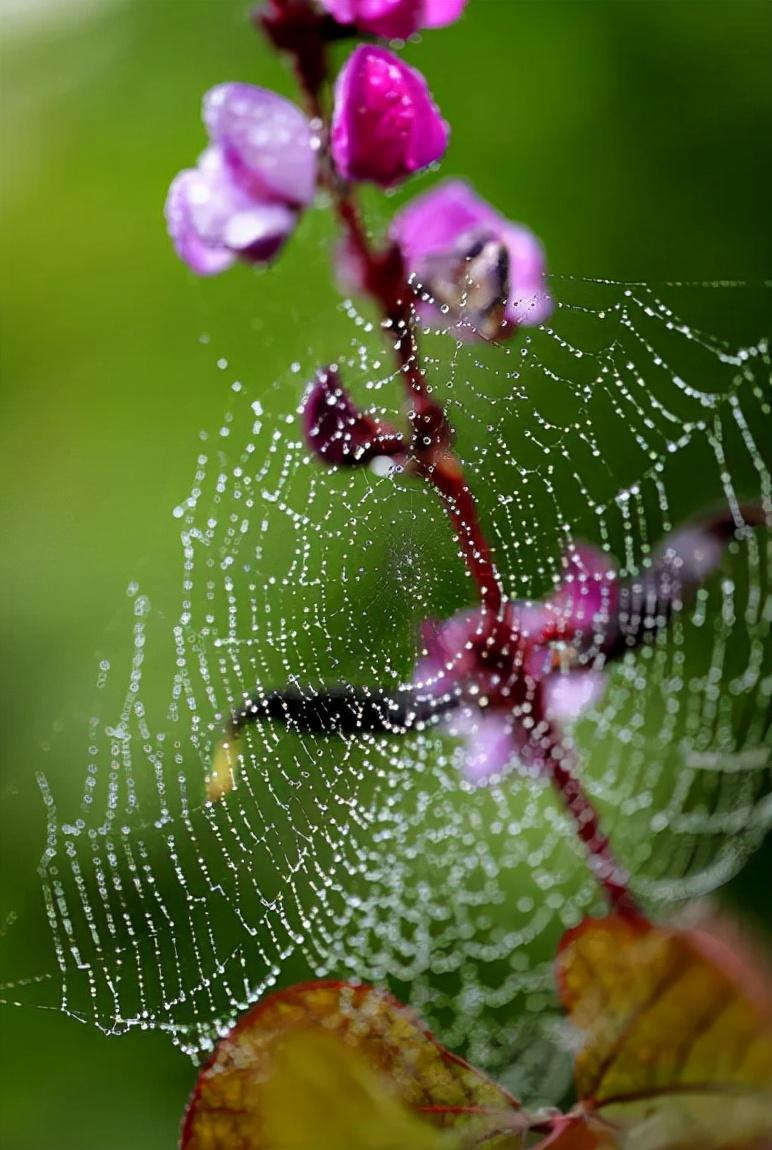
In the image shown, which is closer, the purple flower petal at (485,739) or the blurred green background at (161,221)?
the purple flower petal at (485,739)

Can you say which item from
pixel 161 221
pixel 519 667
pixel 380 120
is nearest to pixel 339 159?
pixel 380 120

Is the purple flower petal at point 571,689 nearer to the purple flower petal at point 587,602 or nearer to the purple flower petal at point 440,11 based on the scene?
the purple flower petal at point 587,602

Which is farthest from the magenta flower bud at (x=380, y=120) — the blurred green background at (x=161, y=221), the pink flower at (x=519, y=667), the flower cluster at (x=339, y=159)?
the blurred green background at (x=161, y=221)

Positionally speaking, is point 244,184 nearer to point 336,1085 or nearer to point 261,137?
point 261,137

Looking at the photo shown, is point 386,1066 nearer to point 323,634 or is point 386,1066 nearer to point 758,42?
point 323,634

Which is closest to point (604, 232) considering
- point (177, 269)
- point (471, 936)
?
point (177, 269)

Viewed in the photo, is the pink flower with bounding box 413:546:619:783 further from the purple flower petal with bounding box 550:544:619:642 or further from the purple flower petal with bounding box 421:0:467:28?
the purple flower petal with bounding box 421:0:467:28

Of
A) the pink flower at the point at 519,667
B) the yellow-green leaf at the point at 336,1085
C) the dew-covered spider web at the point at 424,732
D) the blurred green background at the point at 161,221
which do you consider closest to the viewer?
the yellow-green leaf at the point at 336,1085
